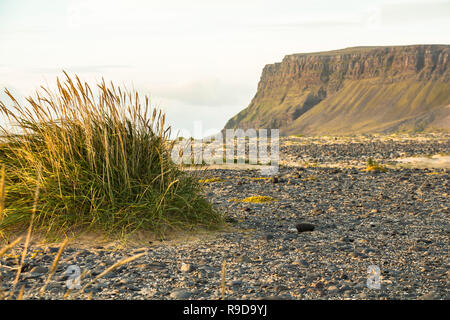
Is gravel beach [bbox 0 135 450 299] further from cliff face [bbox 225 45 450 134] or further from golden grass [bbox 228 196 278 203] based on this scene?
cliff face [bbox 225 45 450 134]

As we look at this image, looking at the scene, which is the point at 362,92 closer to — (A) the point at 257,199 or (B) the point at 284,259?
(A) the point at 257,199

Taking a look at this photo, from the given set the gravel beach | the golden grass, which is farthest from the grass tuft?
the golden grass

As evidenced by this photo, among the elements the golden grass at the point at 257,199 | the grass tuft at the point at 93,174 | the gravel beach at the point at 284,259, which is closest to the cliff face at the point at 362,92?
the golden grass at the point at 257,199

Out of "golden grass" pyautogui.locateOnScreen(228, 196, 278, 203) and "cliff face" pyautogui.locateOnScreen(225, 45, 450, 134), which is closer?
"golden grass" pyautogui.locateOnScreen(228, 196, 278, 203)

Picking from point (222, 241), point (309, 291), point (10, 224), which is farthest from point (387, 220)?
point (10, 224)

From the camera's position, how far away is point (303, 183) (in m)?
15.4

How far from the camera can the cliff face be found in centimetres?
14475

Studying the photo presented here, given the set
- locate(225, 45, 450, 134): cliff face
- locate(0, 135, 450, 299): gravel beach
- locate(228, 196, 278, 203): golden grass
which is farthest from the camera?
locate(225, 45, 450, 134): cliff face

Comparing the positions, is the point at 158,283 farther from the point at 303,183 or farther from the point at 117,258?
the point at 303,183

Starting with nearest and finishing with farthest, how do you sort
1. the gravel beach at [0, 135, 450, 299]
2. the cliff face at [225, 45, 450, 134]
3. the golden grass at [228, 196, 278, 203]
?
1. the gravel beach at [0, 135, 450, 299]
2. the golden grass at [228, 196, 278, 203]
3. the cliff face at [225, 45, 450, 134]

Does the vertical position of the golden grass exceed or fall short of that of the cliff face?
it falls short

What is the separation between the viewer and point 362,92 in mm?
168875

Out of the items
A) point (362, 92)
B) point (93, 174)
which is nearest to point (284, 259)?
point (93, 174)
